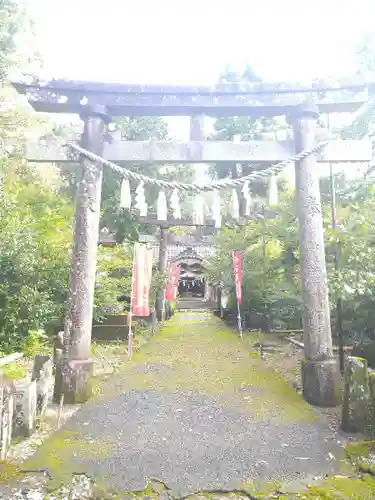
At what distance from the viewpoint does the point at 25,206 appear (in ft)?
39.6


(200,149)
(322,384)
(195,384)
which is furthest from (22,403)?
(200,149)

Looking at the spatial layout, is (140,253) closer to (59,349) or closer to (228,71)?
(59,349)

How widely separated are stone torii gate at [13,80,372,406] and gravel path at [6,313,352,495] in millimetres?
876

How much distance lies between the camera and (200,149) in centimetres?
613

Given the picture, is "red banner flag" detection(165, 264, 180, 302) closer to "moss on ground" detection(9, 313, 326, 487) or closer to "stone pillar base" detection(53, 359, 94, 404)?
"moss on ground" detection(9, 313, 326, 487)

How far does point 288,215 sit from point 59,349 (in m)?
8.34

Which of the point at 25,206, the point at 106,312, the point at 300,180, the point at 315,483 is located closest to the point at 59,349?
the point at 315,483

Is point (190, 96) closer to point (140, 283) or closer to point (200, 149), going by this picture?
point (200, 149)

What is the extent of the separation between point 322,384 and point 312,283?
1.56 m

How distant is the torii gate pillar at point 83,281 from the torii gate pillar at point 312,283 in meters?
3.47

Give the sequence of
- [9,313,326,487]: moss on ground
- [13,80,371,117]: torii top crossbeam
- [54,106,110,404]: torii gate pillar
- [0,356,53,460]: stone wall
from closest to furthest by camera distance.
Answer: [0,356,53,460]: stone wall
[9,313,326,487]: moss on ground
[54,106,110,404]: torii gate pillar
[13,80,371,117]: torii top crossbeam

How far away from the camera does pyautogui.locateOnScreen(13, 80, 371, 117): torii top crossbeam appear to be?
231 inches

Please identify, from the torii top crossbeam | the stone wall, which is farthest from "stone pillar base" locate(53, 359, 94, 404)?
the torii top crossbeam

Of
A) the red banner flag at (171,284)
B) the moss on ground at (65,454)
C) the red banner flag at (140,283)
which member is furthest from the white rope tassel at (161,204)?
the red banner flag at (171,284)
